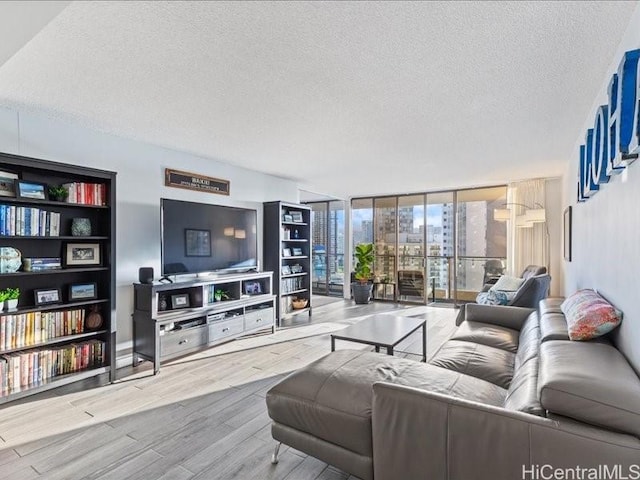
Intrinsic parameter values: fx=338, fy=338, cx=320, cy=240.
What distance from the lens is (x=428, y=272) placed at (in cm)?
693

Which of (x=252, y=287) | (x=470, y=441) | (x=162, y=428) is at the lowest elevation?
(x=162, y=428)

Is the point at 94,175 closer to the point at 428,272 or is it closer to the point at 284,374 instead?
the point at 284,374

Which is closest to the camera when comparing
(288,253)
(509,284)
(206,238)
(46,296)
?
(46,296)

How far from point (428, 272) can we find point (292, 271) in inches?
117

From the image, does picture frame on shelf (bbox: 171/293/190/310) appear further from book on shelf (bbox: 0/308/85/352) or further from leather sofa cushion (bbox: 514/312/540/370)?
leather sofa cushion (bbox: 514/312/540/370)

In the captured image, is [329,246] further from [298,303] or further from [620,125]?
[620,125]

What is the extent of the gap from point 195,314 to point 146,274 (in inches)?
25.6

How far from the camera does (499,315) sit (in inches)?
128

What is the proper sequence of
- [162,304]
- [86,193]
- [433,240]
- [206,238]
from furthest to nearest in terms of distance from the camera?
[433,240]
[206,238]
[162,304]
[86,193]

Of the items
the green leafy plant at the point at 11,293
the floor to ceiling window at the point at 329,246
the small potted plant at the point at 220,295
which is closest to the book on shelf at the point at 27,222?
the green leafy plant at the point at 11,293

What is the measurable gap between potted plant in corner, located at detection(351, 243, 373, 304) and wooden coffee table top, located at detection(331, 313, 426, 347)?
128 inches

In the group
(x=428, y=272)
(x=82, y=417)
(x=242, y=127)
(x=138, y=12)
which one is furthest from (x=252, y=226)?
(x=428, y=272)

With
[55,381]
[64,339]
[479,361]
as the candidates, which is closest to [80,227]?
[64,339]

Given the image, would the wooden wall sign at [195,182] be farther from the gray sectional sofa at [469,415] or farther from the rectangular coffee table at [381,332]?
the gray sectional sofa at [469,415]
